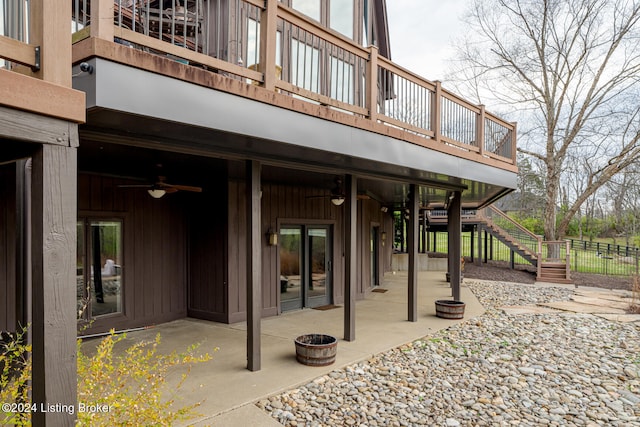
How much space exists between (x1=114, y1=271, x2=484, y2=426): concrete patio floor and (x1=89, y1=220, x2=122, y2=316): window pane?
602 millimetres

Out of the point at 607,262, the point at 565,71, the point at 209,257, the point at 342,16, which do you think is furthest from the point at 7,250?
the point at 565,71

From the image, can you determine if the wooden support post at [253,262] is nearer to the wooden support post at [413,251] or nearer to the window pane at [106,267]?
the window pane at [106,267]

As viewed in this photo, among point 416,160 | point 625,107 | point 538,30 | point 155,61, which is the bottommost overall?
point 416,160

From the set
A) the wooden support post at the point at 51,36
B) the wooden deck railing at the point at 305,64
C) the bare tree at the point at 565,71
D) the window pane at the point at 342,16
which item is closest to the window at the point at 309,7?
the window pane at the point at 342,16

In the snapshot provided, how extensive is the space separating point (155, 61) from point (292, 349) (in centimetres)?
389

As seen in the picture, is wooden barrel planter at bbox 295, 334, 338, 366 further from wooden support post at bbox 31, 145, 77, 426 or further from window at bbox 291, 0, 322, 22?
window at bbox 291, 0, 322, 22

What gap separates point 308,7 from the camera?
7727mm

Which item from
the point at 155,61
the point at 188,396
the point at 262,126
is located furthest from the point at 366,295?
the point at 155,61

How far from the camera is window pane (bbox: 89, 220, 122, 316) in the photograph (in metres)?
5.94

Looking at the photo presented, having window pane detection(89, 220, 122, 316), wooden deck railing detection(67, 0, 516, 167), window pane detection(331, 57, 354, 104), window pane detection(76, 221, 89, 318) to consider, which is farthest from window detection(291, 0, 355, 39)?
window pane detection(76, 221, 89, 318)

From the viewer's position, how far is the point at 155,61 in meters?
2.76

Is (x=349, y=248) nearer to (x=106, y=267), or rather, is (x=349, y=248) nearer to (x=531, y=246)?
(x=106, y=267)

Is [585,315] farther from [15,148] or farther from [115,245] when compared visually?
[15,148]

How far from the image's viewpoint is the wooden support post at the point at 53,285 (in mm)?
2014
